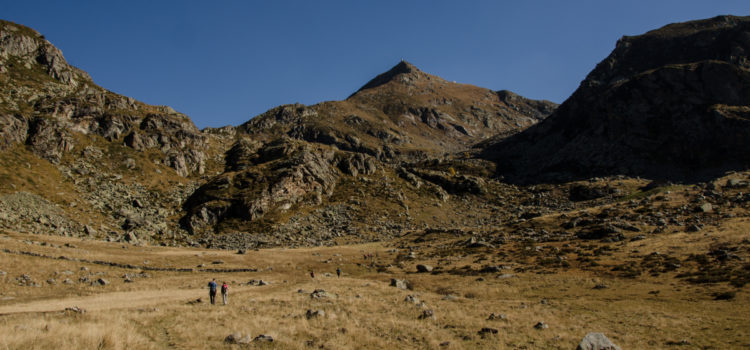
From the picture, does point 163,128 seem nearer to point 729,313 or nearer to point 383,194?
point 383,194

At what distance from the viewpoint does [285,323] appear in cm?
2170

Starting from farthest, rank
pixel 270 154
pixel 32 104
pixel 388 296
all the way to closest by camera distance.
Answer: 1. pixel 270 154
2. pixel 32 104
3. pixel 388 296

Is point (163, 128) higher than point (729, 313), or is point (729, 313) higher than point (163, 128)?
point (163, 128)

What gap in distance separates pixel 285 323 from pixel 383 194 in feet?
371

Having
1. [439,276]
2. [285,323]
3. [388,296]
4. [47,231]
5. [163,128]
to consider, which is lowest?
[439,276]

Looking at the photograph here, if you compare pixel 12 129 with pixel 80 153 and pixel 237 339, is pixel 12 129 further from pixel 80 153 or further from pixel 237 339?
pixel 237 339

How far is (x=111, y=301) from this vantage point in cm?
2992

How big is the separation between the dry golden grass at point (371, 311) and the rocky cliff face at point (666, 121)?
105 metres

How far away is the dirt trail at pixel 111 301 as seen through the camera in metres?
25.2

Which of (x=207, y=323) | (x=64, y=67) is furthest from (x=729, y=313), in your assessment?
(x=64, y=67)

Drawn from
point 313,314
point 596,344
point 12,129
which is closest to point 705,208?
point 596,344

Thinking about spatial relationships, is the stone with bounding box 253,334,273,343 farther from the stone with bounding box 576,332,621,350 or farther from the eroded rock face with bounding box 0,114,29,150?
the eroded rock face with bounding box 0,114,29,150

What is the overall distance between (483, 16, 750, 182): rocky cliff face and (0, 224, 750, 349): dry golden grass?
104606 mm

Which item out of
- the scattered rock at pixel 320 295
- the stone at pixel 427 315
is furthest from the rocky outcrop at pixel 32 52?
the stone at pixel 427 315
